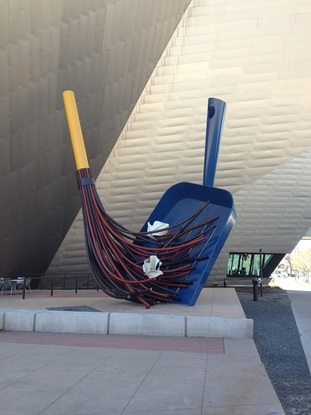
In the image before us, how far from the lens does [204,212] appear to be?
34.8ft

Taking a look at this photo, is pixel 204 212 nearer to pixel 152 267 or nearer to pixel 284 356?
pixel 152 267

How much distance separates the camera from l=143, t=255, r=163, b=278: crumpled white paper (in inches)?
370

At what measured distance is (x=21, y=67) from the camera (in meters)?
9.79

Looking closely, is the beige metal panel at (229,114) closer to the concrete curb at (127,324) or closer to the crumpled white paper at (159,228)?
the crumpled white paper at (159,228)

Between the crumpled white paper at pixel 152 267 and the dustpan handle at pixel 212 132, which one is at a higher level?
the dustpan handle at pixel 212 132

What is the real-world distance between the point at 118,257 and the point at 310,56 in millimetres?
10039

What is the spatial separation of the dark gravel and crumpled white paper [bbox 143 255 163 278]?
2.24 metres

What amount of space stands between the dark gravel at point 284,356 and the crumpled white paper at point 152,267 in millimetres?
2244

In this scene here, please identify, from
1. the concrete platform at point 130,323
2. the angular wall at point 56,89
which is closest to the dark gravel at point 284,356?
the concrete platform at point 130,323

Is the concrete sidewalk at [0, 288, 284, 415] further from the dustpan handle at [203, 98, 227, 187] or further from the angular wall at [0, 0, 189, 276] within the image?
the angular wall at [0, 0, 189, 276]

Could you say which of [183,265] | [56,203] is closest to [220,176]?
[56,203]

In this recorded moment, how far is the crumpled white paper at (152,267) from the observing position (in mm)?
9398

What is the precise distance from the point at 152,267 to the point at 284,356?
148 inches

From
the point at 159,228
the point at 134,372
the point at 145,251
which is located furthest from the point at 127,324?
the point at 159,228
